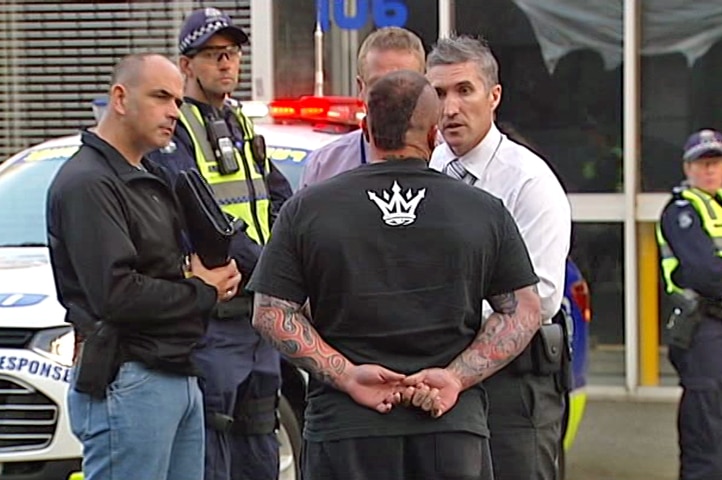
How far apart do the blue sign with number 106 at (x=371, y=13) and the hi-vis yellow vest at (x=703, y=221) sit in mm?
3940

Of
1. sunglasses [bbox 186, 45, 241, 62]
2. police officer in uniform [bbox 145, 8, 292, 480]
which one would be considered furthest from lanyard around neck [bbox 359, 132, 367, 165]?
sunglasses [bbox 186, 45, 241, 62]

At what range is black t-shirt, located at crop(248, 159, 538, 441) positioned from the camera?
3.54 meters

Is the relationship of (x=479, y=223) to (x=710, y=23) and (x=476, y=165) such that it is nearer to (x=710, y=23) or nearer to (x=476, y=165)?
(x=476, y=165)

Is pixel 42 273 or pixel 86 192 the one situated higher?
pixel 86 192

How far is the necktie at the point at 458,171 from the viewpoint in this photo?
4402mm

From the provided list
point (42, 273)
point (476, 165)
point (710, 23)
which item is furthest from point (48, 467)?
point (710, 23)

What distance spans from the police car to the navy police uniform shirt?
1.72 feet

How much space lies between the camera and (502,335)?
3.72 m

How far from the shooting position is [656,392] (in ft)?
32.2

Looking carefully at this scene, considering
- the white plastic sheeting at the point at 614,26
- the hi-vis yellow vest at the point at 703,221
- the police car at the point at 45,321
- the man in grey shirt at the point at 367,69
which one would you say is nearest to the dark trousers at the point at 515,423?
the man in grey shirt at the point at 367,69

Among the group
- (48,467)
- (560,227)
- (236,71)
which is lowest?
(48,467)

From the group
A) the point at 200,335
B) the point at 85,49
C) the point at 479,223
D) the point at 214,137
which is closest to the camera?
the point at 479,223

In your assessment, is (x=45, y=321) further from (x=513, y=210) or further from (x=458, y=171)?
(x=513, y=210)

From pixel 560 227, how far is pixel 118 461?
58.8 inches
